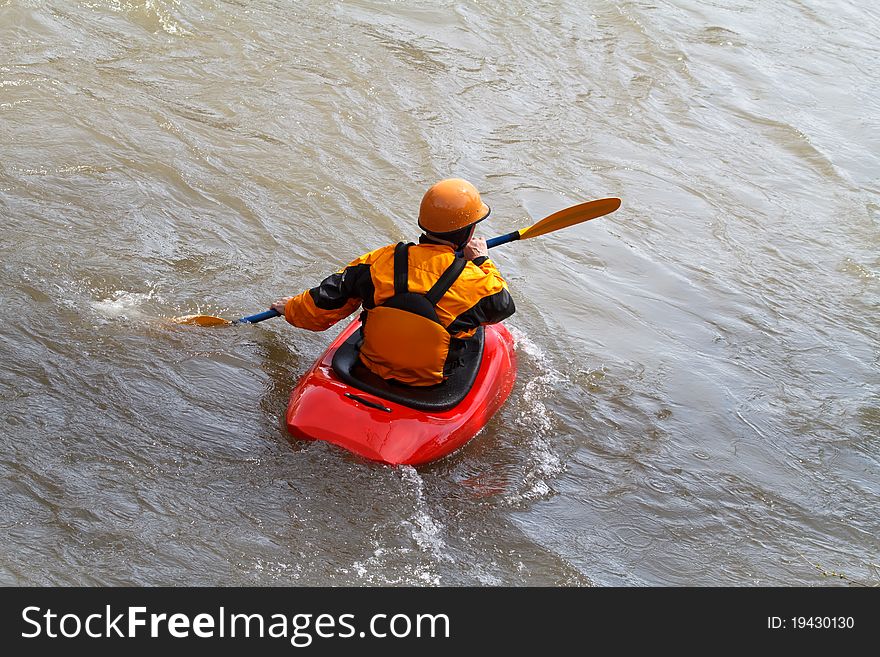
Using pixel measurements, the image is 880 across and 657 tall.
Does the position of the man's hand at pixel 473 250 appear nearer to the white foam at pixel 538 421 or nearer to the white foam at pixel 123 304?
the white foam at pixel 538 421

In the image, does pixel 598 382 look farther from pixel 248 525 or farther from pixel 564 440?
→ pixel 248 525

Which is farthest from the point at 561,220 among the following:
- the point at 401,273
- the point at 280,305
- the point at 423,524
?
the point at 423,524

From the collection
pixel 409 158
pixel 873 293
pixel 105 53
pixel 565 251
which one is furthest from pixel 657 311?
pixel 105 53

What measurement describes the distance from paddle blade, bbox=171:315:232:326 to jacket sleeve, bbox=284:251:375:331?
2.70 feet

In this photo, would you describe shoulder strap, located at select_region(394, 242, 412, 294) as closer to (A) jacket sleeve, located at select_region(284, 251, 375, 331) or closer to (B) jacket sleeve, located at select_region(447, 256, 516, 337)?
(A) jacket sleeve, located at select_region(284, 251, 375, 331)

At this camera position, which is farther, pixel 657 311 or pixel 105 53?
pixel 105 53

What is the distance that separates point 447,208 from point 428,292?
14.7 inches

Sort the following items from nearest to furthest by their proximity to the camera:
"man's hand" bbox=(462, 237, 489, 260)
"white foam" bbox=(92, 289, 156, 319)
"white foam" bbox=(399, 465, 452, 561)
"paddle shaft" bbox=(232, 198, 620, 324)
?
"white foam" bbox=(399, 465, 452, 561)
"man's hand" bbox=(462, 237, 489, 260)
"paddle shaft" bbox=(232, 198, 620, 324)
"white foam" bbox=(92, 289, 156, 319)

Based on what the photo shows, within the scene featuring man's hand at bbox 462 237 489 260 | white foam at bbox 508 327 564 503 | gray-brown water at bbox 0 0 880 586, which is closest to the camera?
gray-brown water at bbox 0 0 880 586

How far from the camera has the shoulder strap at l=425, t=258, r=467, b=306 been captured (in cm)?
435

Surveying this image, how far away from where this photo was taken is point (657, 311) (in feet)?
22.1

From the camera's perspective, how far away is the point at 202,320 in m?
Answer: 5.55

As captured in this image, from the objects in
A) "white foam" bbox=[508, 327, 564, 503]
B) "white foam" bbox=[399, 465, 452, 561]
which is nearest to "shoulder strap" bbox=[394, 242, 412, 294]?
"white foam" bbox=[399, 465, 452, 561]

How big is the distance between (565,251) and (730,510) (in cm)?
292
